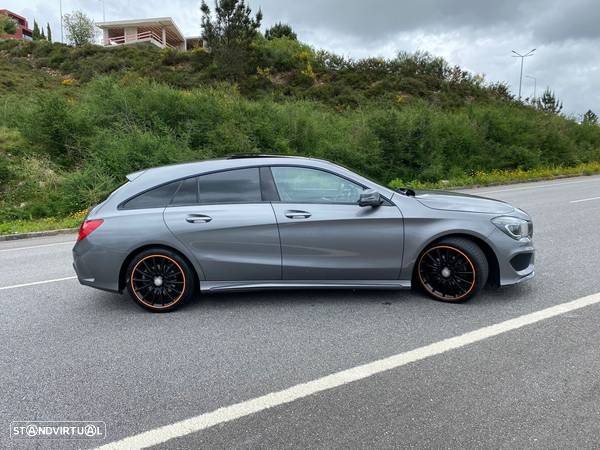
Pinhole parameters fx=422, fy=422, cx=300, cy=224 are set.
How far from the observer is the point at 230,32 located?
32.7 meters

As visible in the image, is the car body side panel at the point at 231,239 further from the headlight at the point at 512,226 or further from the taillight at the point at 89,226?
the headlight at the point at 512,226

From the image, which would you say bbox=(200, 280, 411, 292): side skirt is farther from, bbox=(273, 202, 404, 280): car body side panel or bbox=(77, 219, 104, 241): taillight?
bbox=(77, 219, 104, 241): taillight

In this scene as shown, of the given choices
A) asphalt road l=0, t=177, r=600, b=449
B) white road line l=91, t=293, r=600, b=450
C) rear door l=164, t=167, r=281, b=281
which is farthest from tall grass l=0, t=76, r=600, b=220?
white road line l=91, t=293, r=600, b=450

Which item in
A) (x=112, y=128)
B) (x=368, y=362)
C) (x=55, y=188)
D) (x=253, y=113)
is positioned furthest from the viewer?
(x=253, y=113)

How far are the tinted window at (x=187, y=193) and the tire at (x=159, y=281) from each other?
0.53 m

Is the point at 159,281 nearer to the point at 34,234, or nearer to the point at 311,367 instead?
the point at 311,367

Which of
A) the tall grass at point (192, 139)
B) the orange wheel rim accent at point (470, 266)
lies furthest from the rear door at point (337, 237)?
the tall grass at point (192, 139)

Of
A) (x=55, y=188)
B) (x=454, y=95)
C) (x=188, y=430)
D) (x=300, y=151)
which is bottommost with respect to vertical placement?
(x=188, y=430)

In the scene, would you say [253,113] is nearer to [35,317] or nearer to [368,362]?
[35,317]

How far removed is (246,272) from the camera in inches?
173

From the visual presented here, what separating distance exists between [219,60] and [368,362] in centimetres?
3322

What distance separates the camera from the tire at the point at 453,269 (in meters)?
4.30

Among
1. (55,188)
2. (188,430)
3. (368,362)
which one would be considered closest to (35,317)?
(188,430)

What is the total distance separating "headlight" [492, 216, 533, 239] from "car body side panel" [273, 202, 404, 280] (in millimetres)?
1018
